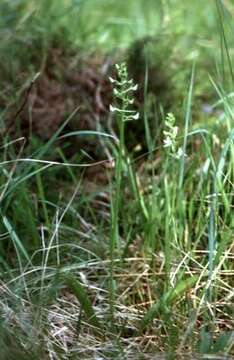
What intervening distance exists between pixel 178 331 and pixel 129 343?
0.29ft

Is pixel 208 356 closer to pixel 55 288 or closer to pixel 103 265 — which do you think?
pixel 55 288

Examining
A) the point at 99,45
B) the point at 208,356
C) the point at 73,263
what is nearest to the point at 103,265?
the point at 73,263

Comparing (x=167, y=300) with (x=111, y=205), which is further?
(x=111, y=205)

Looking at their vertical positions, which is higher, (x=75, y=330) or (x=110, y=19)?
(x=110, y=19)

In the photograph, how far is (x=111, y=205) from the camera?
5.23 ft

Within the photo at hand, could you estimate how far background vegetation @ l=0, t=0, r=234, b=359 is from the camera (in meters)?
1.38

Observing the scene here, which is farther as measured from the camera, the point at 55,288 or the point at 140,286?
the point at 140,286

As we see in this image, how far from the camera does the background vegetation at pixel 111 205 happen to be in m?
1.38

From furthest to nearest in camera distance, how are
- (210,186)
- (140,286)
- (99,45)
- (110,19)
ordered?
1. (110,19)
2. (99,45)
3. (210,186)
4. (140,286)

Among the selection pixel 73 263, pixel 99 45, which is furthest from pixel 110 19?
pixel 73 263

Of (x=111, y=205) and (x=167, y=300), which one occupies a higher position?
(x=111, y=205)

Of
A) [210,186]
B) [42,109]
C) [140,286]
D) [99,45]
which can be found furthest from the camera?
[99,45]

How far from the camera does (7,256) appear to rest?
1.66m

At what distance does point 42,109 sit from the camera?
2281mm
